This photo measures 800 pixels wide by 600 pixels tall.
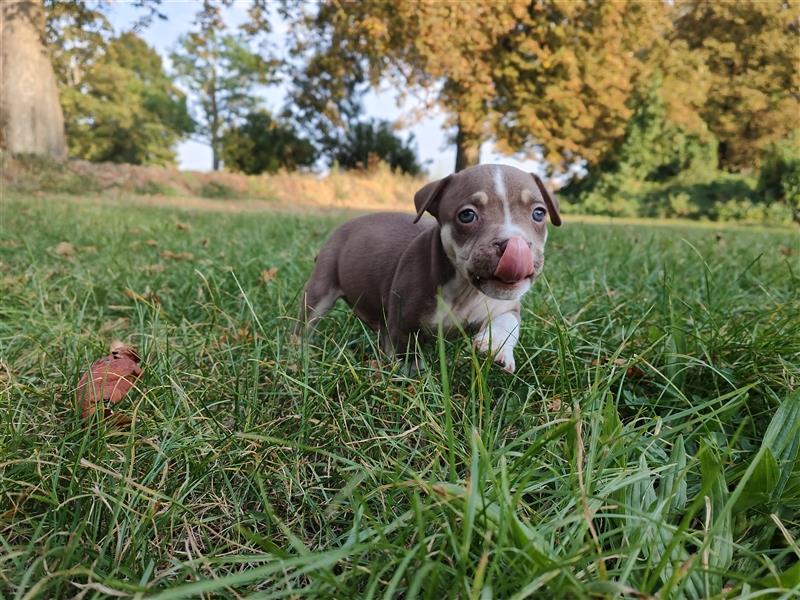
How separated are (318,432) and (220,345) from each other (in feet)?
2.89

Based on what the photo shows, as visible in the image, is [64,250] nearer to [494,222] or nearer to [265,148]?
[494,222]

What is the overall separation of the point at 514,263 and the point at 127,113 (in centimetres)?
4863

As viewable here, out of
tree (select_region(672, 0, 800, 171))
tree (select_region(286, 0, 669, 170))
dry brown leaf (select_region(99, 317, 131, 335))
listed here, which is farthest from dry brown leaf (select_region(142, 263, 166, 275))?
tree (select_region(672, 0, 800, 171))

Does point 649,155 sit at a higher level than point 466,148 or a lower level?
lower

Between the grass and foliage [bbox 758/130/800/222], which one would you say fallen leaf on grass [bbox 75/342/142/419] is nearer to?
the grass

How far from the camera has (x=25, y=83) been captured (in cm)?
1459

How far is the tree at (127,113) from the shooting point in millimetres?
41625

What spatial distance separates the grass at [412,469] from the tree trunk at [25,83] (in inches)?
605

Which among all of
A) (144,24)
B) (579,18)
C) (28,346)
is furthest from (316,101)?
(28,346)

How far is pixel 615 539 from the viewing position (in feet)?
3.98

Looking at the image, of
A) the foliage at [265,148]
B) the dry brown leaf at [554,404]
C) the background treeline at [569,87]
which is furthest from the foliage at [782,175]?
the dry brown leaf at [554,404]

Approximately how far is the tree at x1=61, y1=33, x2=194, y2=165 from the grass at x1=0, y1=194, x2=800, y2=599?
152 ft

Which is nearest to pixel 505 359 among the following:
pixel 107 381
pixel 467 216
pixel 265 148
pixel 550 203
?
pixel 467 216

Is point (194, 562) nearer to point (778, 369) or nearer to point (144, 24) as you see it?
point (778, 369)
